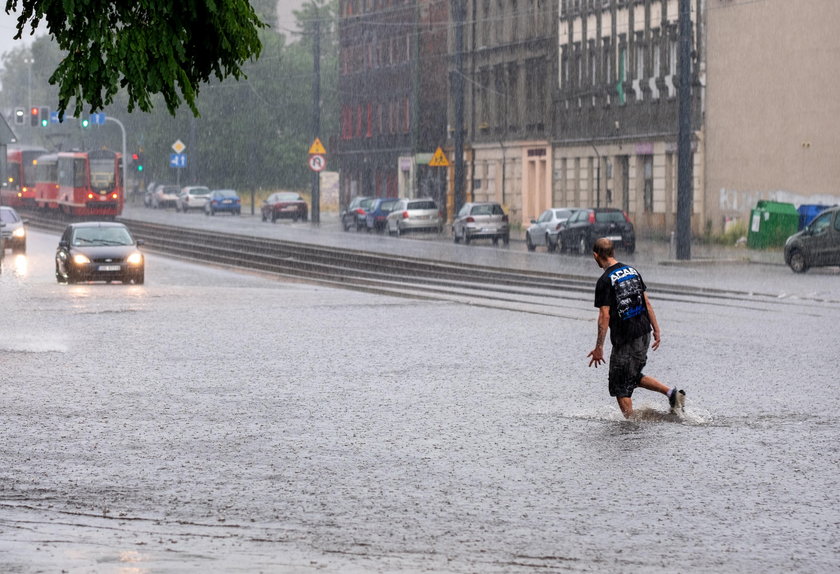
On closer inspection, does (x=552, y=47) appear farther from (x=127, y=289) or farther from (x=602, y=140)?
(x=127, y=289)

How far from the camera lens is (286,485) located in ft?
35.7

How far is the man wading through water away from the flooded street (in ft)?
0.88

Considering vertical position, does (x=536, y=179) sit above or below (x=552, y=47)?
below

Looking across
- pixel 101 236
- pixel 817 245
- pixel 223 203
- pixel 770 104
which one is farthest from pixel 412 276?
pixel 223 203

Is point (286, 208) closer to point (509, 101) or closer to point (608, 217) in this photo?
point (509, 101)

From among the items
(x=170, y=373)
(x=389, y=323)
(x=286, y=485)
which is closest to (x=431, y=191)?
(x=389, y=323)

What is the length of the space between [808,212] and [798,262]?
1008 cm

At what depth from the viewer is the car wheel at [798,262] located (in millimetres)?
39188

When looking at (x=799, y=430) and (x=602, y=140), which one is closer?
(x=799, y=430)

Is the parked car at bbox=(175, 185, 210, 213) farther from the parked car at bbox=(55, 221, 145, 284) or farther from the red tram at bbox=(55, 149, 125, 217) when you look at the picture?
the parked car at bbox=(55, 221, 145, 284)

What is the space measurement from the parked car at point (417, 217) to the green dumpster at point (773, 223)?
17268mm

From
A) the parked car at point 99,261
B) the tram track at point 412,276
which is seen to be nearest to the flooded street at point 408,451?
the tram track at point 412,276

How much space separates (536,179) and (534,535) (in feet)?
209

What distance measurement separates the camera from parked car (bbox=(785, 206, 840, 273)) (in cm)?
3888
